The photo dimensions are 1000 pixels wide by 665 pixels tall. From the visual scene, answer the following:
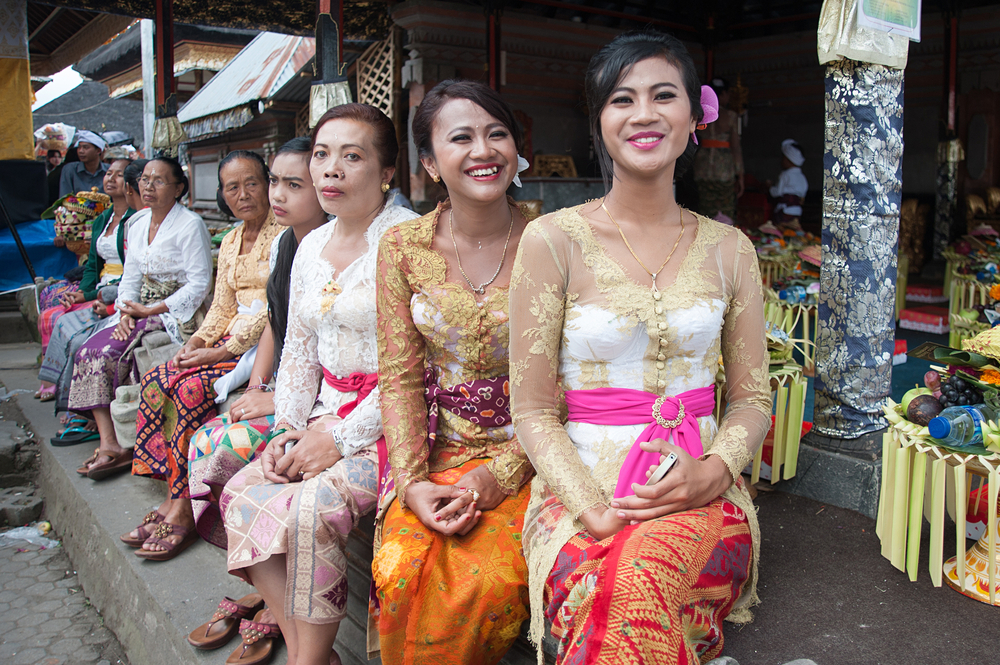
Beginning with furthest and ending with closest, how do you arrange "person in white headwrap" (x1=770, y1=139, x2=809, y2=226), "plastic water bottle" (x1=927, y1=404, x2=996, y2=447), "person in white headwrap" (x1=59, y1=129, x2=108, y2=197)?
"person in white headwrap" (x1=59, y1=129, x2=108, y2=197)
"person in white headwrap" (x1=770, y1=139, x2=809, y2=226)
"plastic water bottle" (x1=927, y1=404, x2=996, y2=447)

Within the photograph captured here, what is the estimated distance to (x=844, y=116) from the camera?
260cm

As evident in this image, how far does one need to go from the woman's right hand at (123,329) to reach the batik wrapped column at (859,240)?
11.4 feet

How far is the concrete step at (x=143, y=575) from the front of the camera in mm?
2424

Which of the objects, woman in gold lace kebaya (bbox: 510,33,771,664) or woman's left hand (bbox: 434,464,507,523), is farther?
woman's left hand (bbox: 434,464,507,523)

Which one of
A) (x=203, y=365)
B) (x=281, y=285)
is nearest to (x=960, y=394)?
(x=281, y=285)

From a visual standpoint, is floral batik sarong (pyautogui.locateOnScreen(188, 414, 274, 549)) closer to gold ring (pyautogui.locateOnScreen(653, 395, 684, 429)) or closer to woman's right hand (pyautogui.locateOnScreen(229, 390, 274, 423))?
woman's right hand (pyautogui.locateOnScreen(229, 390, 274, 423))

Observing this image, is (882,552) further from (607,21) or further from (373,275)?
(607,21)

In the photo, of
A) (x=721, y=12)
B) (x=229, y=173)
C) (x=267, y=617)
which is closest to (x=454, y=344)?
(x=267, y=617)

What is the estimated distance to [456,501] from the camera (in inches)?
71.6

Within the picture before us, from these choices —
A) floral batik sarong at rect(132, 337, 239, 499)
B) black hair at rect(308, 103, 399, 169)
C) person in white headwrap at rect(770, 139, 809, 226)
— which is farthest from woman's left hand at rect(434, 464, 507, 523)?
person in white headwrap at rect(770, 139, 809, 226)

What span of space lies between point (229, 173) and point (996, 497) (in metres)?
3.27

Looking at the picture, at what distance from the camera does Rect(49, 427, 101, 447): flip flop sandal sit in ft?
14.4

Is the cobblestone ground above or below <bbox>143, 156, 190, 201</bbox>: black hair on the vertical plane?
below

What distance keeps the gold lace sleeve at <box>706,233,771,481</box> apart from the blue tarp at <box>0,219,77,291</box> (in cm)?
806
